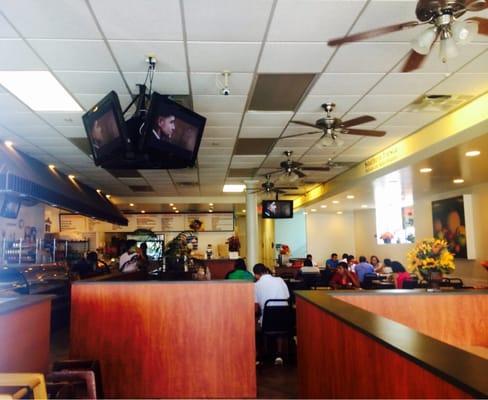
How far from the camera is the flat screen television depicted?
10859 mm

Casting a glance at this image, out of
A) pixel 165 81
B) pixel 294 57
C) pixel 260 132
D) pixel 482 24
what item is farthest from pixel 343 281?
pixel 482 24

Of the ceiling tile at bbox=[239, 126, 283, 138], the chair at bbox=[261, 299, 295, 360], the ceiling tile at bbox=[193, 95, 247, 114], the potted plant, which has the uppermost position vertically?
the ceiling tile at bbox=[193, 95, 247, 114]

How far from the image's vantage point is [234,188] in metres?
11.4

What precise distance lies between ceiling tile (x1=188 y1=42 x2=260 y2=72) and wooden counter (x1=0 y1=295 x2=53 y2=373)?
8.15 feet

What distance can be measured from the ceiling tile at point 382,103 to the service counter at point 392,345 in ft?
8.02

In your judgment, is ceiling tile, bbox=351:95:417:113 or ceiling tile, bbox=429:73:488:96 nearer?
ceiling tile, bbox=429:73:488:96

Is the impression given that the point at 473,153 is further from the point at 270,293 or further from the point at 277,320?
the point at 277,320

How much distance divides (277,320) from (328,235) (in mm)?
10630

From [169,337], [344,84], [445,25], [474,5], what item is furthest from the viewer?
[344,84]

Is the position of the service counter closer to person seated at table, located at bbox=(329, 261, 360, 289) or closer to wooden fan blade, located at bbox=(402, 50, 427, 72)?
wooden fan blade, located at bbox=(402, 50, 427, 72)

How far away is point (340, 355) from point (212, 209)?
39.8 feet

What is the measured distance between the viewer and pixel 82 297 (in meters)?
4.40

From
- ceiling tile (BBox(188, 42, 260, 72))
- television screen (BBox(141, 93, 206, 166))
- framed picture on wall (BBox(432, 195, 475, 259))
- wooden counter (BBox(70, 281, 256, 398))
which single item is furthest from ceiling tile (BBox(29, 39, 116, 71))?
framed picture on wall (BBox(432, 195, 475, 259))

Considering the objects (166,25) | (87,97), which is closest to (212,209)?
(87,97)
